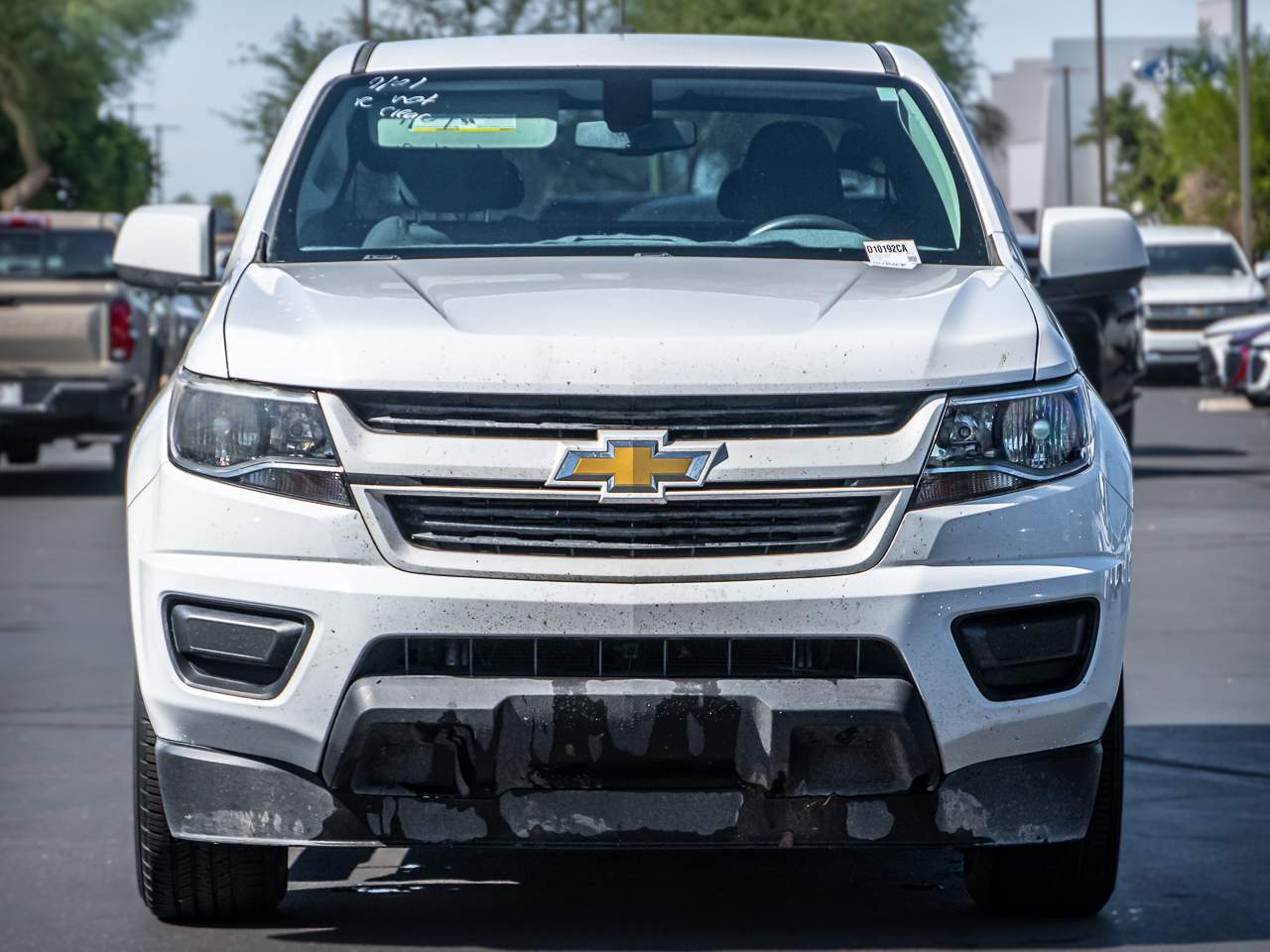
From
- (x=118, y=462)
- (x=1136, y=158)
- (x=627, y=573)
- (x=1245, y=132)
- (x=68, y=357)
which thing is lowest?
(x=1136, y=158)

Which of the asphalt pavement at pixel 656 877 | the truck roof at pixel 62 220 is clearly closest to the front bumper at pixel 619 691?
the asphalt pavement at pixel 656 877

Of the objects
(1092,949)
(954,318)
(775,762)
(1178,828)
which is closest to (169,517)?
(775,762)

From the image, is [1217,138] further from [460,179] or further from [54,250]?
[460,179]

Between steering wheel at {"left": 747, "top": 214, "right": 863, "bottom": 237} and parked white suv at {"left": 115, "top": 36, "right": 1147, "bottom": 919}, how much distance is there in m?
0.80

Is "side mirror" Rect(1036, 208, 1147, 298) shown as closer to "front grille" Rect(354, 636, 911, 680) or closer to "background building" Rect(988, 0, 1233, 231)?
"front grille" Rect(354, 636, 911, 680)

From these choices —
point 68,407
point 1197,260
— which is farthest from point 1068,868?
point 1197,260

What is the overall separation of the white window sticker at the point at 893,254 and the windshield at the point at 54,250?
14385mm

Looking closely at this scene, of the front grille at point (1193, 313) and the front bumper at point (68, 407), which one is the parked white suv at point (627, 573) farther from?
the front grille at point (1193, 313)

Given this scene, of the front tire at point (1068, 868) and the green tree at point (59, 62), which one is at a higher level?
the green tree at point (59, 62)

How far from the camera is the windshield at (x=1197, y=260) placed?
33781mm

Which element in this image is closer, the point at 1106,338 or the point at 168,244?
the point at 168,244

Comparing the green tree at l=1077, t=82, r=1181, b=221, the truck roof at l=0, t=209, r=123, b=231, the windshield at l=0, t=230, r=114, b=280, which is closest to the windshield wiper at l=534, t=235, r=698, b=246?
the windshield at l=0, t=230, r=114, b=280

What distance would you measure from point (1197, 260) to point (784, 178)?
29113mm

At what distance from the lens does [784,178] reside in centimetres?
589
